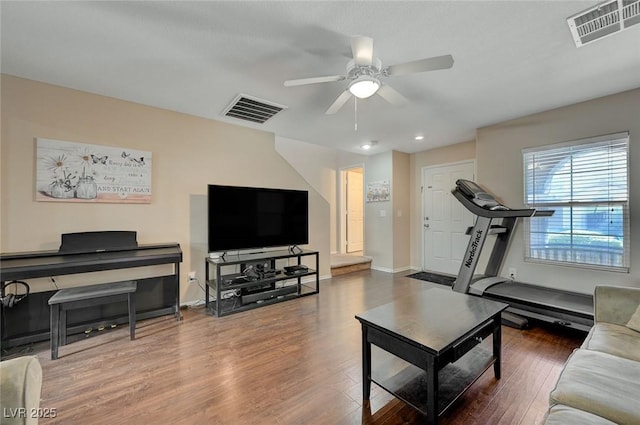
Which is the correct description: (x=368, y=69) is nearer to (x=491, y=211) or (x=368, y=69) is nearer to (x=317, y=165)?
(x=491, y=211)

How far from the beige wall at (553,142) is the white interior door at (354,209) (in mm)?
3058

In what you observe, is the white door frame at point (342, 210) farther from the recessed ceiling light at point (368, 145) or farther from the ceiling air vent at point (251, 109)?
the ceiling air vent at point (251, 109)

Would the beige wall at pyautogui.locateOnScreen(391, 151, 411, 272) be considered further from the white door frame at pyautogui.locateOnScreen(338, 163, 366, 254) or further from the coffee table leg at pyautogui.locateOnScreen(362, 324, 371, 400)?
the coffee table leg at pyautogui.locateOnScreen(362, 324, 371, 400)

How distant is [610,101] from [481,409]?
351 centimetres

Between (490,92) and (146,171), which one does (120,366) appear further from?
(490,92)

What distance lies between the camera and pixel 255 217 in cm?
359

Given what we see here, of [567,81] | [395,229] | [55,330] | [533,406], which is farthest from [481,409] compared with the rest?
[395,229]

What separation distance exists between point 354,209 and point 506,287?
13.0 ft

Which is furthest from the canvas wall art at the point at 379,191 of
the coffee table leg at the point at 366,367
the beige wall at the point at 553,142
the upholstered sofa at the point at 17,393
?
the upholstered sofa at the point at 17,393

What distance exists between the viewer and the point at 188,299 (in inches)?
132

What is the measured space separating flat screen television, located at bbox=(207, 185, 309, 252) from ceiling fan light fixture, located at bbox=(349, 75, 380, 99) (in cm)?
203

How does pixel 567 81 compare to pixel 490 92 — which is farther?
pixel 490 92

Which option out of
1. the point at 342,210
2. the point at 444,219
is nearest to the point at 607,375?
the point at 444,219

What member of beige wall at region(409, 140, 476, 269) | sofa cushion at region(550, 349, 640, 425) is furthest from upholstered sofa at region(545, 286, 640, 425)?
beige wall at region(409, 140, 476, 269)
